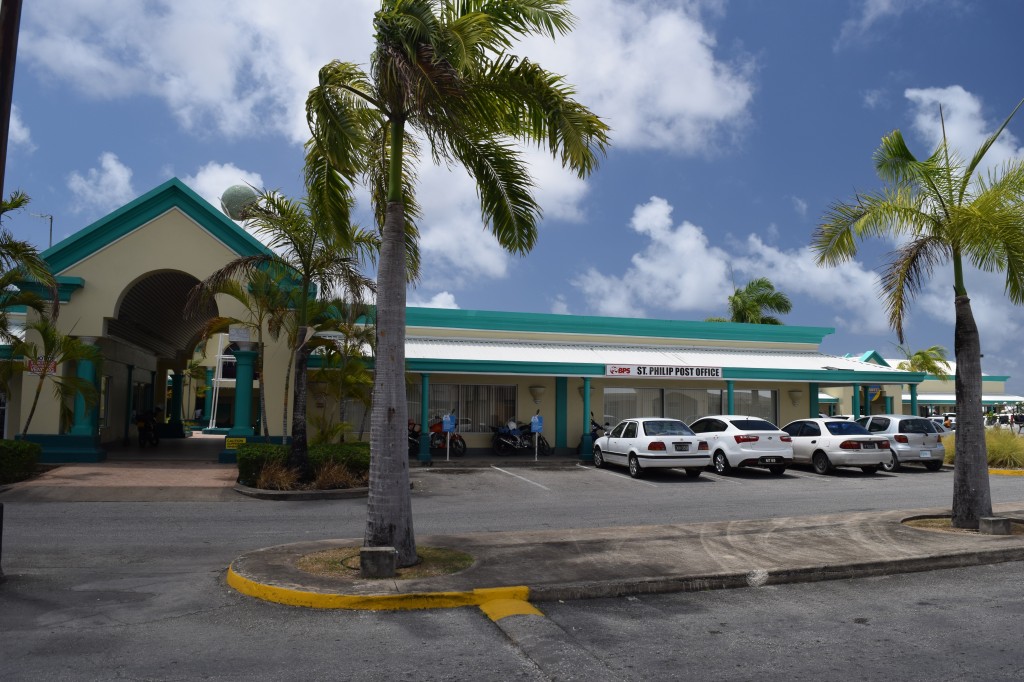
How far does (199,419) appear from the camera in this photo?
55531 millimetres

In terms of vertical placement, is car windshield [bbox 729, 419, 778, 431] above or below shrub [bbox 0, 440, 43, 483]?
above

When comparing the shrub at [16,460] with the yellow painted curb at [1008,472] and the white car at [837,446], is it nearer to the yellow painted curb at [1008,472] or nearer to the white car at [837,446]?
the white car at [837,446]

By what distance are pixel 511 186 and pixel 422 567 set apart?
15.5 feet

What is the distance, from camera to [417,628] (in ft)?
21.3

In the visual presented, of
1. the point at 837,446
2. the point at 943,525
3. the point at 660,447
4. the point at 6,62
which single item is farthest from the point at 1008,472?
the point at 6,62

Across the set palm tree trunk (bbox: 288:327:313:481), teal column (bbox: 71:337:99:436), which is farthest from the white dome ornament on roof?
palm tree trunk (bbox: 288:327:313:481)

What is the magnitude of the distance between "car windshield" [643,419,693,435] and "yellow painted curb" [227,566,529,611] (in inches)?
506

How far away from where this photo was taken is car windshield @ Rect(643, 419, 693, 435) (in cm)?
1970

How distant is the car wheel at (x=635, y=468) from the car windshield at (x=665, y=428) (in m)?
0.73

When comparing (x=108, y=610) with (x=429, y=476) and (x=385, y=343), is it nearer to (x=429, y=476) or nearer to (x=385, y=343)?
(x=385, y=343)

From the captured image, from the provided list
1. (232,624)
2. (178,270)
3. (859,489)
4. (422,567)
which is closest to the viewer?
(232,624)

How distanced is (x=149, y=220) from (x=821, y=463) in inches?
760

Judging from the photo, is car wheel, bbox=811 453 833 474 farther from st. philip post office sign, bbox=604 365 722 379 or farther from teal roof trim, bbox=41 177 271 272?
teal roof trim, bbox=41 177 271 272

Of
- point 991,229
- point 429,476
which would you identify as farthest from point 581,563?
point 429,476
